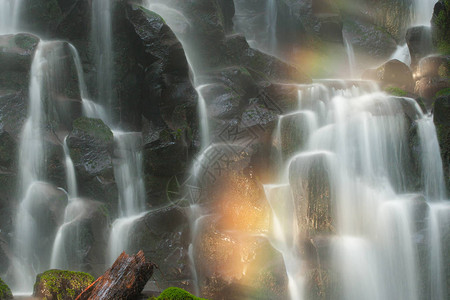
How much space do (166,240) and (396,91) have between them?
10196 millimetres

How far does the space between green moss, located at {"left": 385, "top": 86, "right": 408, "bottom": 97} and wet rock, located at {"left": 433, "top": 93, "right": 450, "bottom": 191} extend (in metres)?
1.85

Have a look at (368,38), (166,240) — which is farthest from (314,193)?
(368,38)

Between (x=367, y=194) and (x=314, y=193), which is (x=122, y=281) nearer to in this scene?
(x=314, y=193)

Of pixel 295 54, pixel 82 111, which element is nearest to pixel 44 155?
pixel 82 111

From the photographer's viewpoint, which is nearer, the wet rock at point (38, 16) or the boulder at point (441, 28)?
the wet rock at point (38, 16)

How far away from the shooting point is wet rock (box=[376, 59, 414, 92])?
15.4m

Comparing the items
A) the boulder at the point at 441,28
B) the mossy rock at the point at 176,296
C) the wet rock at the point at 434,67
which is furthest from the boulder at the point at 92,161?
the boulder at the point at 441,28

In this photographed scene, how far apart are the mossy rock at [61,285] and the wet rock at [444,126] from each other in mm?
10302

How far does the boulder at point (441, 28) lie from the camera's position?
15.8m

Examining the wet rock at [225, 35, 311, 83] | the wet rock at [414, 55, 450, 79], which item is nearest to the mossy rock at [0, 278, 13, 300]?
the wet rock at [225, 35, 311, 83]

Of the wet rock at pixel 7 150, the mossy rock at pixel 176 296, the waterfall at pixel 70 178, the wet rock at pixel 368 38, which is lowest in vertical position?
the mossy rock at pixel 176 296

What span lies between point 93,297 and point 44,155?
21.3 ft

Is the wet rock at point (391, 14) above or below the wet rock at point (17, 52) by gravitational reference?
above

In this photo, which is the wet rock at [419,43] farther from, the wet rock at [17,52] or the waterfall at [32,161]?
the wet rock at [17,52]
